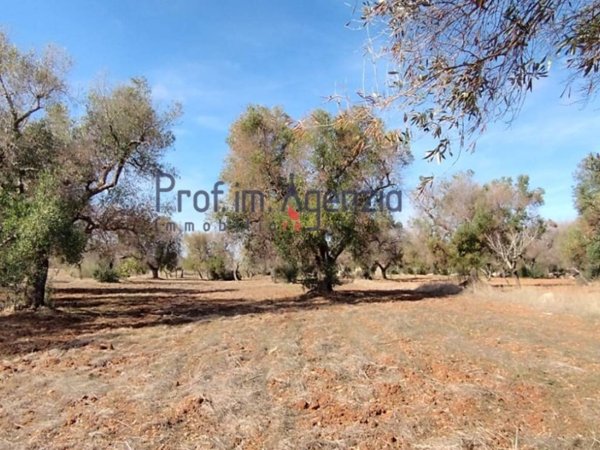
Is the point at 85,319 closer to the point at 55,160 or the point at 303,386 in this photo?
the point at 55,160

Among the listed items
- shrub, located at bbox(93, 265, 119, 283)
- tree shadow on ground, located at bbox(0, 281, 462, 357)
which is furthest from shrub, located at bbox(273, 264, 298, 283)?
shrub, located at bbox(93, 265, 119, 283)

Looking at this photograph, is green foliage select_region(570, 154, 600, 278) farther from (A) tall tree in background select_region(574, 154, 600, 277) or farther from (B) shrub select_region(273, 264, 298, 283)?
(B) shrub select_region(273, 264, 298, 283)

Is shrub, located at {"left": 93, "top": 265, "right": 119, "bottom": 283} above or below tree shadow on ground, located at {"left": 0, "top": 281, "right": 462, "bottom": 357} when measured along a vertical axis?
above

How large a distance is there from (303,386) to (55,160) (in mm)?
10229

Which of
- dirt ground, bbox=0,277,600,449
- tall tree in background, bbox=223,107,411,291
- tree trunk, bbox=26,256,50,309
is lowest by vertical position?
dirt ground, bbox=0,277,600,449

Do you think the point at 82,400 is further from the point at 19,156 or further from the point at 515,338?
the point at 19,156

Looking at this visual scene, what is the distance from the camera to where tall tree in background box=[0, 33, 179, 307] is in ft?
28.1

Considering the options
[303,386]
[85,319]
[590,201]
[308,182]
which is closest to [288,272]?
[308,182]

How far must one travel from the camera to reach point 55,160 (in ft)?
36.6

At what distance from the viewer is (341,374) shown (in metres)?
4.84

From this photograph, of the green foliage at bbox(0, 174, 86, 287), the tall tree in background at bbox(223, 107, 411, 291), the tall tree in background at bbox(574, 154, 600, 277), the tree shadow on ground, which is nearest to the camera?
the tree shadow on ground

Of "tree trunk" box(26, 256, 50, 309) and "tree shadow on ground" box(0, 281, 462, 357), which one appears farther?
"tree trunk" box(26, 256, 50, 309)

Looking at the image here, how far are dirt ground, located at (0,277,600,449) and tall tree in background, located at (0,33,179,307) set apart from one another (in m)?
1.91


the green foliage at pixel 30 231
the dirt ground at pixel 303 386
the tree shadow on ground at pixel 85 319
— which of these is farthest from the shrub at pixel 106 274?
the dirt ground at pixel 303 386
